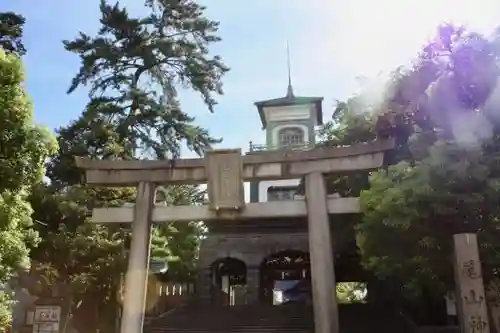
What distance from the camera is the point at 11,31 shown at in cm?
1609

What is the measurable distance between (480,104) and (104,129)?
12515 mm

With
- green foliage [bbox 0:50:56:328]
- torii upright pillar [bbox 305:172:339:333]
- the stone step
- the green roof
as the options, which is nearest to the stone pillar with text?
torii upright pillar [bbox 305:172:339:333]

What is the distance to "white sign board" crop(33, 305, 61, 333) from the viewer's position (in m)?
12.5

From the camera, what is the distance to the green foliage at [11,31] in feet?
52.6

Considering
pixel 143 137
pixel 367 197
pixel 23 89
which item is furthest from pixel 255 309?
pixel 23 89

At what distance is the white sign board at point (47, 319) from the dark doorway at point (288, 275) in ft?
41.5

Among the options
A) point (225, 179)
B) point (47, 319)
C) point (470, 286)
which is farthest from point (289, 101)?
point (470, 286)

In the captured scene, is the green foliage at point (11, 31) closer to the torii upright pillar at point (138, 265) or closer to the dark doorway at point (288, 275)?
the torii upright pillar at point (138, 265)

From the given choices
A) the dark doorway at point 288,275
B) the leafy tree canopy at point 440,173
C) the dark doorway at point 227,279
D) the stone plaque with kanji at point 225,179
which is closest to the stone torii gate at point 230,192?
the stone plaque with kanji at point 225,179

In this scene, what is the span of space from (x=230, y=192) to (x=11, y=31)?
9.09m

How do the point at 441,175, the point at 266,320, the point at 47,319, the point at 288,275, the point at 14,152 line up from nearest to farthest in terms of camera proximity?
the point at 14,152 < the point at 441,175 < the point at 47,319 < the point at 266,320 < the point at 288,275

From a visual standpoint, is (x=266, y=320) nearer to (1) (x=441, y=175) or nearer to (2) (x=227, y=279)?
(1) (x=441, y=175)

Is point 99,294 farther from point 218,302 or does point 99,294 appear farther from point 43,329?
point 218,302

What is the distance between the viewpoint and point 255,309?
791 inches
